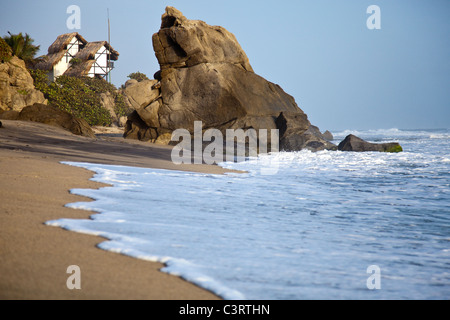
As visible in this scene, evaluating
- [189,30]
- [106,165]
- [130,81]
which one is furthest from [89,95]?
[106,165]

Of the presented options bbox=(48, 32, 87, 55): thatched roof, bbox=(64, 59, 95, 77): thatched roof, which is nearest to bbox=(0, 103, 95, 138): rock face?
bbox=(64, 59, 95, 77): thatched roof

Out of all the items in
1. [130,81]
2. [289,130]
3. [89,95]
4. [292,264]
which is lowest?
[292,264]

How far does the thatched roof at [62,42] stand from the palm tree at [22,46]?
7289 mm

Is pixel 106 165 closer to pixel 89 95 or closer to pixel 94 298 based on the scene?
pixel 94 298

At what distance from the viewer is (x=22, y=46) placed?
31766 millimetres

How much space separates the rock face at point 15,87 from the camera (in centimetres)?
2558

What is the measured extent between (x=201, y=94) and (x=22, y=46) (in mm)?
21248

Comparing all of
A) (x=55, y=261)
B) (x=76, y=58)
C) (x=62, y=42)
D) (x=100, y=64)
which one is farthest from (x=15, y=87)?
(x=55, y=261)

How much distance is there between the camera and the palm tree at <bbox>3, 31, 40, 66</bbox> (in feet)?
101

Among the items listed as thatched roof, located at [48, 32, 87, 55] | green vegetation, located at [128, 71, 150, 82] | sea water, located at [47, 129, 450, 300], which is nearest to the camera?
sea water, located at [47, 129, 450, 300]

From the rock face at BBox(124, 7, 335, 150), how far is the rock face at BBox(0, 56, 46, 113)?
11.5 meters

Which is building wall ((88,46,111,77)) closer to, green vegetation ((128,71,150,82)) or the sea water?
green vegetation ((128,71,150,82))

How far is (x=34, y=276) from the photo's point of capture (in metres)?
2.18

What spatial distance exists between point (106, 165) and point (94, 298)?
18.8 feet
